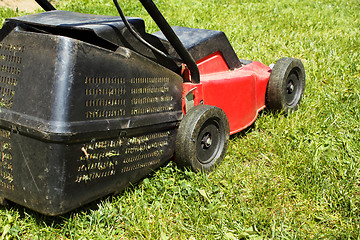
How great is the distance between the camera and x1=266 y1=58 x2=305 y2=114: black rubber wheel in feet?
10.0

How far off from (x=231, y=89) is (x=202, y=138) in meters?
0.47

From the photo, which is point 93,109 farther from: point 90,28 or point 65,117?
point 90,28

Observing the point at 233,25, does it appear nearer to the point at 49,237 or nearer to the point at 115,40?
the point at 115,40

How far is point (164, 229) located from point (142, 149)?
423 mm

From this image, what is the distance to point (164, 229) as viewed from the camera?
202 cm

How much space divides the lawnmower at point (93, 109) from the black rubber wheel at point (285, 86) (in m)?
0.68

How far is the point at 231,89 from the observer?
269 centimetres

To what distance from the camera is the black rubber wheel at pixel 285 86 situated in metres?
3.06

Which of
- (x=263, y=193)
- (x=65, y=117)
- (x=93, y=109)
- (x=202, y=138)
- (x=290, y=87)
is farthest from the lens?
(x=290, y=87)

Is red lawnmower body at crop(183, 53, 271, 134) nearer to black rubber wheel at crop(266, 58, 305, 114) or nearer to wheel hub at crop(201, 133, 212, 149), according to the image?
black rubber wheel at crop(266, 58, 305, 114)

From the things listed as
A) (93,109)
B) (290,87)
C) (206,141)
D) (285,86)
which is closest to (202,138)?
(206,141)

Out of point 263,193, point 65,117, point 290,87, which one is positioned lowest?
point 263,193

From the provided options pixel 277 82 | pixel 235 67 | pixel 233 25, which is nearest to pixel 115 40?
pixel 235 67

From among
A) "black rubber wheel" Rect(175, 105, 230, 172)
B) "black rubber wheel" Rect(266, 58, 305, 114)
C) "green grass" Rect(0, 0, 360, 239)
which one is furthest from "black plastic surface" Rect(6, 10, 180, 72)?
"black rubber wheel" Rect(266, 58, 305, 114)
